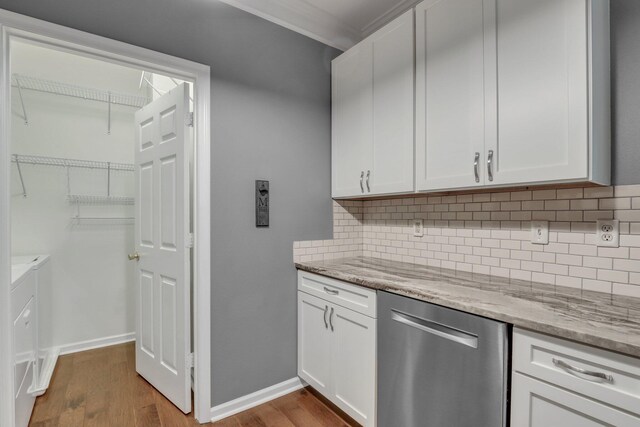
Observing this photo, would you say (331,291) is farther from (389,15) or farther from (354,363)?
(389,15)

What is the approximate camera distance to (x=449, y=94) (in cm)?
170

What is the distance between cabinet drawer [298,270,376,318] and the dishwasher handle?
0.57 feet

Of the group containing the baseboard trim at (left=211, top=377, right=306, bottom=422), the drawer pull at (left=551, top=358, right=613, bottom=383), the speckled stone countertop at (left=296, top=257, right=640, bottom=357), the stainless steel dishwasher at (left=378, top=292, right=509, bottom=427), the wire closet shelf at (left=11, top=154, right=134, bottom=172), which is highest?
the wire closet shelf at (left=11, top=154, right=134, bottom=172)

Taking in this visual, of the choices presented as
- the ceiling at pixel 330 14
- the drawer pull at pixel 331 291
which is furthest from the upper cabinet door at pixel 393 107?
the drawer pull at pixel 331 291

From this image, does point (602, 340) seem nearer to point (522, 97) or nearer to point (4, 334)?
point (522, 97)

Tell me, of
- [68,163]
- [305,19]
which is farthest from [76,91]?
[305,19]

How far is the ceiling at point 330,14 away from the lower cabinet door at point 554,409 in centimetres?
223

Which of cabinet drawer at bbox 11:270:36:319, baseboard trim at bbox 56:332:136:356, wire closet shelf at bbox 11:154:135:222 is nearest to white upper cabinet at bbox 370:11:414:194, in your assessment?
cabinet drawer at bbox 11:270:36:319

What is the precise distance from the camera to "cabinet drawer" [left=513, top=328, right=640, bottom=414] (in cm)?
90

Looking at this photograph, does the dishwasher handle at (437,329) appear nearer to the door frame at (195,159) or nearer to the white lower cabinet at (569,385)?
the white lower cabinet at (569,385)

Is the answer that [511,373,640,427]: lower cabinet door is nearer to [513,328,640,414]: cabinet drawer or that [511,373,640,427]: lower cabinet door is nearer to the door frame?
[513,328,640,414]: cabinet drawer

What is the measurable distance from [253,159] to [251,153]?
0.04 meters

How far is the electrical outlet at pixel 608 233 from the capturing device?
4.59 ft

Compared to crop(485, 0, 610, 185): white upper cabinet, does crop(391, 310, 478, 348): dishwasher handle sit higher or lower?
lower
